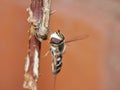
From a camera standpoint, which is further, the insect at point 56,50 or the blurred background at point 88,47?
the blurred background at point 88,47

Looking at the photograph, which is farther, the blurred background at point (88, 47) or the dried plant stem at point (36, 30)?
the blurred background at point (88, 47)

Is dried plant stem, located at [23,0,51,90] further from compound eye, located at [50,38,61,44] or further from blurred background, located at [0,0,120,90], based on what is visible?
blurred background, located at [0,0,120,90]

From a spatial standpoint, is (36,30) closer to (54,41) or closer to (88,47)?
(54,41)

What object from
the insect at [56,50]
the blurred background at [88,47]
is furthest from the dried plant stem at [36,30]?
the blurred background at [88,47]

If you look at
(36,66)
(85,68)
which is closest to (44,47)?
(85,68)

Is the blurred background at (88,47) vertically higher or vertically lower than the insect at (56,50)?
higher

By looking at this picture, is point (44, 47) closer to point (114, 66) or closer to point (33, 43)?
point (114, 66)

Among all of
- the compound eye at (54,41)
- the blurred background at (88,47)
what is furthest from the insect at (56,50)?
the blurred background at (88,47)

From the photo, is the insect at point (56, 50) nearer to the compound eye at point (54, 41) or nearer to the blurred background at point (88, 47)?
the compound eye at point (54, 41)
